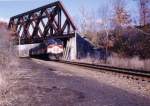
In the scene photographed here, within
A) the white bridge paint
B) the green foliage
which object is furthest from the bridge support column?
the green foliage

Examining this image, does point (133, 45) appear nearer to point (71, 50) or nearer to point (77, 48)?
point (77, 48)

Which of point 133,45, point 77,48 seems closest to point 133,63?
point 133,45

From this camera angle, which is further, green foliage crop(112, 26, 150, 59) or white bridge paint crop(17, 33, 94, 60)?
white bridge paint crop(17, 33, 94, 60)

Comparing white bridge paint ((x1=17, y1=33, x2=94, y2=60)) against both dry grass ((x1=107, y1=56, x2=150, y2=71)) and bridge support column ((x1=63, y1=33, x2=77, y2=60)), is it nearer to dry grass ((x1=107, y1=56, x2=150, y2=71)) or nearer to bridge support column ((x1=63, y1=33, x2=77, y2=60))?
bridge support column ((x1=63, y1=33, x2=77, y2=60))

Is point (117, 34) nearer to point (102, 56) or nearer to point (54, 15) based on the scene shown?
point (102, 56)

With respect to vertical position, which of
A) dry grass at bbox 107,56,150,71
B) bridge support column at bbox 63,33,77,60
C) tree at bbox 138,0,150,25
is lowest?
dry grass at bbox 107,56,150,71

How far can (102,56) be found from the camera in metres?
42.4

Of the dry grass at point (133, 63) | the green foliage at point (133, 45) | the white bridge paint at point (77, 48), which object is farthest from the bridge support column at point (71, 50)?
the dry grass at point (133, 63)

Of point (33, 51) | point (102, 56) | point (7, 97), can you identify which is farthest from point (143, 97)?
point (33, 51)

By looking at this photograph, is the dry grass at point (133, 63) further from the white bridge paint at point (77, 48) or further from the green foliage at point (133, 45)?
the white bridge paint at point (77, 48)

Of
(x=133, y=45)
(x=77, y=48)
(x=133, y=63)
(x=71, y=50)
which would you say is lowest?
(x=133, y=63)

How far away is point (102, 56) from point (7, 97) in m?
30.9

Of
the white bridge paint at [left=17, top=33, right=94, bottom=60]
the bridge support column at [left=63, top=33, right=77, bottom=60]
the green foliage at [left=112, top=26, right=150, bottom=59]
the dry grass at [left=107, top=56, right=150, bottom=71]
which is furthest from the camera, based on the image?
the white bridge paint at [left=17, top=33, right=94, bottom=60]

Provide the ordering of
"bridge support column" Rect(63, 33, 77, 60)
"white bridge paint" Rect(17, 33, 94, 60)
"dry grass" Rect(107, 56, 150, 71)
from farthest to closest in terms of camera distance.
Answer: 1. "white bridge paint" Rect(17, 33, 94, 60)
2. "bridge support column" Rect(63, 33, 77, 60)
3. "dry grass" Rect(107, 56, 150, 71)
